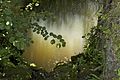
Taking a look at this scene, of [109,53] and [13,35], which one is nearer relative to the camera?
[109,53]

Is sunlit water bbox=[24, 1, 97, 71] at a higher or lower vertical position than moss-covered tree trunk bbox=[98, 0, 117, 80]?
lower

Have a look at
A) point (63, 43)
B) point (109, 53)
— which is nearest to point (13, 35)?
point (63, 43)

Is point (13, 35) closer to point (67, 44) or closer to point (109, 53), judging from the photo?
point (109, 53)

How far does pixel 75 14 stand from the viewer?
489cm

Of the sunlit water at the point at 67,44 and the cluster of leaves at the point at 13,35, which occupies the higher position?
the cluster of leaves at the point at 13,35

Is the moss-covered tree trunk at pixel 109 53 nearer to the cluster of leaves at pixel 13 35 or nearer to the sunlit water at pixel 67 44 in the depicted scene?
the cluster of leaves at pixel 13 35

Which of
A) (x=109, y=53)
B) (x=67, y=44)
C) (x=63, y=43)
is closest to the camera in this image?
(x=109, y=53)

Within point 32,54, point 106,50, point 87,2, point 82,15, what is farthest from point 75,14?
point 106,50

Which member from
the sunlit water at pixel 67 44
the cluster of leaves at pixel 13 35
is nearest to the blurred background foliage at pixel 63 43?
the cluster of leaves at pixel 13 35

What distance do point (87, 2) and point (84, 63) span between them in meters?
2.10

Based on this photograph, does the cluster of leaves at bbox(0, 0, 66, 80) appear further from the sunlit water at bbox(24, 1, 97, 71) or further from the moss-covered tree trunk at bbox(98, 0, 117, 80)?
the sunlit water at bbox(24, 1, 97, 71)

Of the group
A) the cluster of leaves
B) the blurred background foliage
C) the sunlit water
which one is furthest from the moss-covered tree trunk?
the sunlit water

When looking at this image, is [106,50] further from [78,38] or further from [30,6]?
[78,38]

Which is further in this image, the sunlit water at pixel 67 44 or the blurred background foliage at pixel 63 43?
the sunlit water at pixel 67 44
